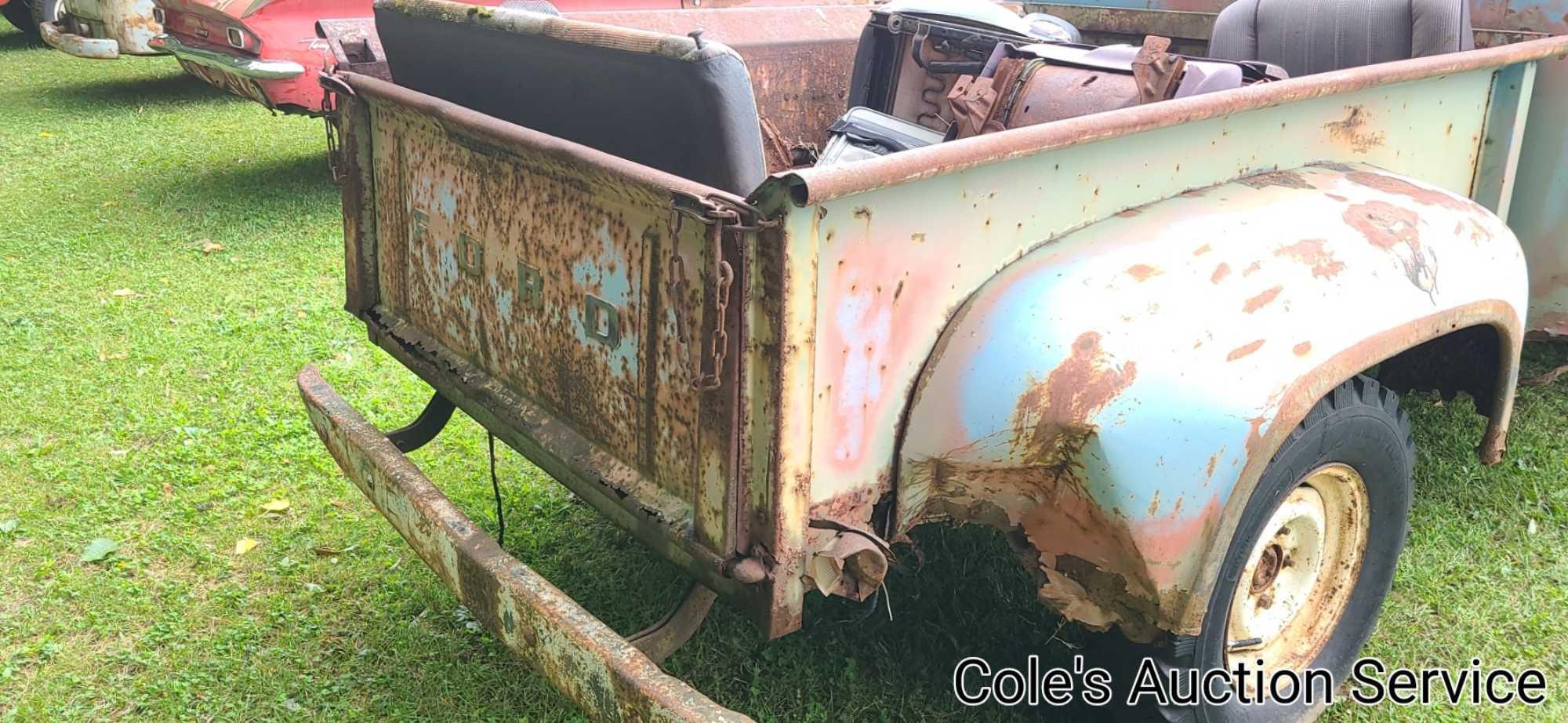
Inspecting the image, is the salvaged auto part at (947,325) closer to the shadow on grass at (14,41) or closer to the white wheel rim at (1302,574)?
the white wheel rim at (1302,574)

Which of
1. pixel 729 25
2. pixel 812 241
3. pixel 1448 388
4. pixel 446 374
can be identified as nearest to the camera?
pixel 812 241

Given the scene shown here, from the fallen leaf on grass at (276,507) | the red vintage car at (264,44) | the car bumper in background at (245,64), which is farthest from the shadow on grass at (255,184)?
the fallen leaf on grass at (276,507)

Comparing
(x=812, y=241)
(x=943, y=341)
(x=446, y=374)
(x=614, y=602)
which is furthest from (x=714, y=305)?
(x=614, y=602)

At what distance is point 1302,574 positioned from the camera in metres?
2.38

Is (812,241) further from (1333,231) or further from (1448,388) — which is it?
(1448,388)

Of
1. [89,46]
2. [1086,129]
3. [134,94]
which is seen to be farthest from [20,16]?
[1086,129]

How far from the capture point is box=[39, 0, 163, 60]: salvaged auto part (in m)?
7.70

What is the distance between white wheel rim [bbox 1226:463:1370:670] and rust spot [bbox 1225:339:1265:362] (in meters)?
0.36

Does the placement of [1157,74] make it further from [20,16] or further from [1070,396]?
[20,16]

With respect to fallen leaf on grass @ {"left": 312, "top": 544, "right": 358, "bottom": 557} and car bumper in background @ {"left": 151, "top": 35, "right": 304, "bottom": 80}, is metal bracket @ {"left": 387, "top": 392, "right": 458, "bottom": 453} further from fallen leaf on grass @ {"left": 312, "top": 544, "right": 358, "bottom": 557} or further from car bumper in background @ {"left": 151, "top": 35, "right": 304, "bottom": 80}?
car bumper in background @ {"left": 151, "top": 35, "right": 304, "bottom": 80}

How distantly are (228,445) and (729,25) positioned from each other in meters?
2.05

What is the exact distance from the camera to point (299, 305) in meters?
4.89

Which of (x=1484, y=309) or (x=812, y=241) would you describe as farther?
(x=1484, y=309)

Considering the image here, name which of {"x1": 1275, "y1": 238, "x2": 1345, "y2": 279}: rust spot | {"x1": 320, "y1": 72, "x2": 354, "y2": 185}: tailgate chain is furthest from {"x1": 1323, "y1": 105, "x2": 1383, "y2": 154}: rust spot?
{"x1": 320, "y1": 72, "x2": 354, "y2": 185}: tailgate chain
